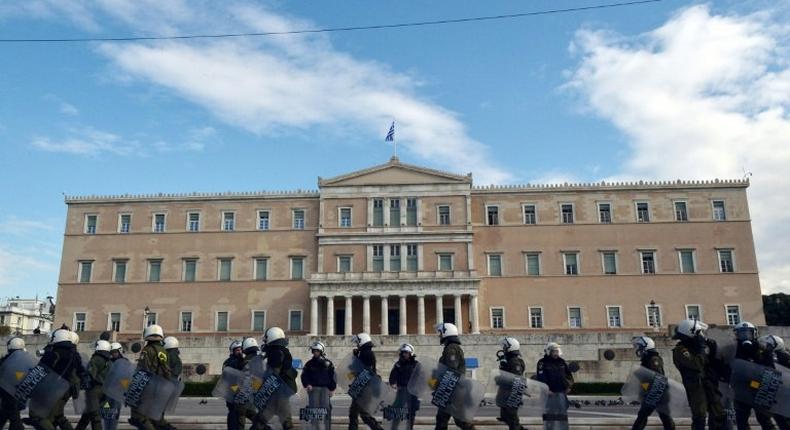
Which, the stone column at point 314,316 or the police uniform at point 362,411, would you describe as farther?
the stone column at point 314,316

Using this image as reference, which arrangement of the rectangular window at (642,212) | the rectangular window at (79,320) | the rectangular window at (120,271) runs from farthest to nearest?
the rectangular window at (120,271), the rectangular window at (79,320), the rectangular window at (642,212)

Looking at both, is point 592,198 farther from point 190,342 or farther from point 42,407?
point 42,407

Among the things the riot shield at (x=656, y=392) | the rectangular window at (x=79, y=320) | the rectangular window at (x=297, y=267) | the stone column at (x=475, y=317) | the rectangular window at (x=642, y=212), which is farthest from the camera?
the rectangular window at (x=79, y=320)

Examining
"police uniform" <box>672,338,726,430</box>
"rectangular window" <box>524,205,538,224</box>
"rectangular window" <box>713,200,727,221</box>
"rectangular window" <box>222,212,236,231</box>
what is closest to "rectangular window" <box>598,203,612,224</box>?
"rectangular window" <box>524,205,538,224</box>

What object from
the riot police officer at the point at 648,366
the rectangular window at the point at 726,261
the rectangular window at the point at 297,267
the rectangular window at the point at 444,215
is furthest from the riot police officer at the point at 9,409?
the rectangular window at the point at 726,261

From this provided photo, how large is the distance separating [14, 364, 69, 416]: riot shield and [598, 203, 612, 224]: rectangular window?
42138 mm

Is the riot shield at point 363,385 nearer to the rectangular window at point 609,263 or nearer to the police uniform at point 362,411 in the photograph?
the police uniform at point 362,411

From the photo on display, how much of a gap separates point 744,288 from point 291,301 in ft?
99.1

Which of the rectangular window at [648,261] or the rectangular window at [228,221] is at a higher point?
the rectangular window at [228,221]

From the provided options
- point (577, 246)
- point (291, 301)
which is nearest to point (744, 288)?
point (577, 246)

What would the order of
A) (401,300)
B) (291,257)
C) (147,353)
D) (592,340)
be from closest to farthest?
(147,353)
(592,340)
(401,300)
(291,257)

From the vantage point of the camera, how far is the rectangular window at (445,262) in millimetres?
46344

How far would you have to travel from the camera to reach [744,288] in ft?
148

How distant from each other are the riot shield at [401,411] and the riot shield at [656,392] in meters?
3.21
